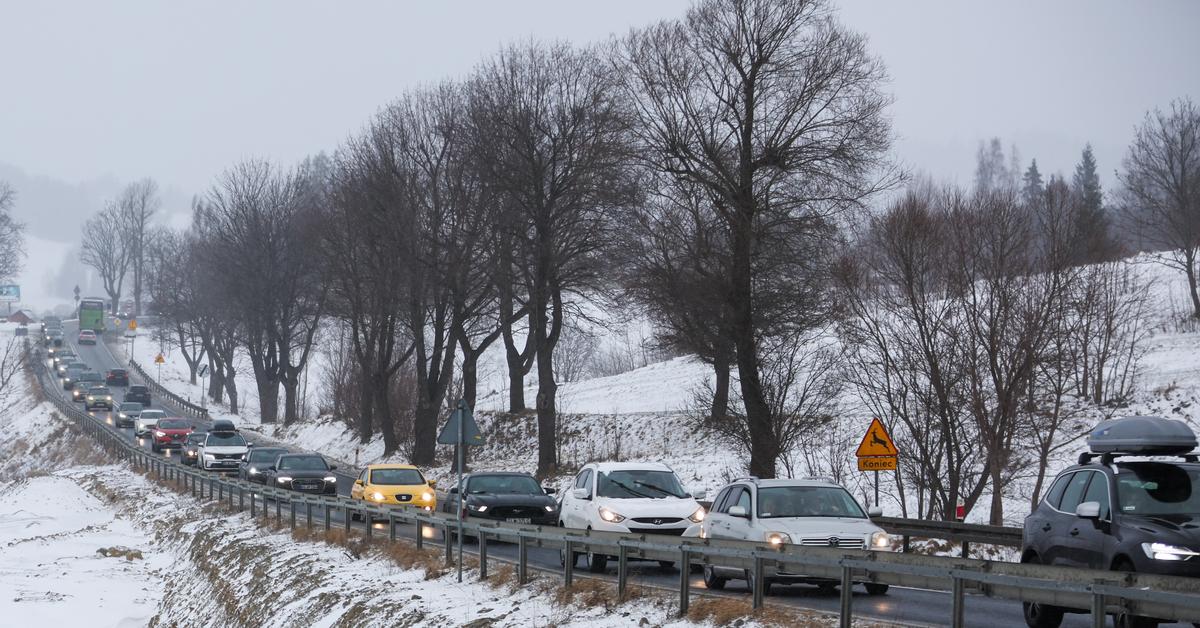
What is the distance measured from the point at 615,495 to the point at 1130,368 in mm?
29804

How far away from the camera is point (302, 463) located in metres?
37.2

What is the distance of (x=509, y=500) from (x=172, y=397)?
75205mm

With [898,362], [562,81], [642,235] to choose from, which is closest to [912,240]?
[898,362]

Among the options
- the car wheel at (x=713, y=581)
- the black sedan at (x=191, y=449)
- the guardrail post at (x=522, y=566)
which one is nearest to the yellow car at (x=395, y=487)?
the guardrail post at (x=522, y=566)

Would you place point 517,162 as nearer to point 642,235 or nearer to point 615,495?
point 642,235

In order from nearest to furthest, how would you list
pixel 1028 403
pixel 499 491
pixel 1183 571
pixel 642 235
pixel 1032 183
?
pixel 1183 571
pixel 499 491
pixel 1028 403
pixel 642 235
pixel 1032 183

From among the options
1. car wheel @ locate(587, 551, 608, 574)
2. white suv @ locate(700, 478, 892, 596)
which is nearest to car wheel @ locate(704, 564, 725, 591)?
white suv @ locate(700, 478, 892, 596)

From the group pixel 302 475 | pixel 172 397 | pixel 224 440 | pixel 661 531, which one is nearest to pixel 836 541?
pixel 661 531

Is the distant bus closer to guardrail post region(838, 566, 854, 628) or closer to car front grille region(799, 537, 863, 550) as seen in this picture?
car front grille region(799, 537, 863, 550)

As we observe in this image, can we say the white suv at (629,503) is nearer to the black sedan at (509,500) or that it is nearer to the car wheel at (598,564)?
the car wheel at (598,564)

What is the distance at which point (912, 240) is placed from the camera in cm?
3172

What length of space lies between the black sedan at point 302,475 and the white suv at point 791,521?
19950 mm

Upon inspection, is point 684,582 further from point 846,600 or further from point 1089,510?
point 1089,510

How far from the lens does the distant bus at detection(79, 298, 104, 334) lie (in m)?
144
